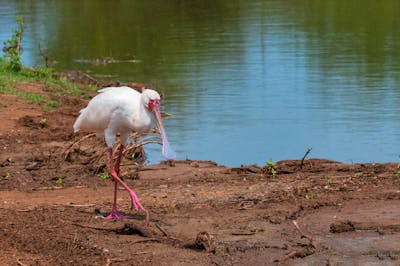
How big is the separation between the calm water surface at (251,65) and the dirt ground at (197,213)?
225cm

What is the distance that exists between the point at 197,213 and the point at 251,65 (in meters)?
12.9

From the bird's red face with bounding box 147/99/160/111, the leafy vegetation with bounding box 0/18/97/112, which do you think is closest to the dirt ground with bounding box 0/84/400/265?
the bird's red face with bounding box 147/99/160/111

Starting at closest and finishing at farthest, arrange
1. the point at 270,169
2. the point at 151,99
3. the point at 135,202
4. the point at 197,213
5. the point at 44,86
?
the point at 151,99, the point at 197,213, the point at 135,202, the point at 270,169, the point at 44,86

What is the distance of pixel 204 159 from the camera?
1252 centimetres

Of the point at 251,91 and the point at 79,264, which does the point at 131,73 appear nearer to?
the point at 251,91

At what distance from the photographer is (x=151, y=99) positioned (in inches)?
311

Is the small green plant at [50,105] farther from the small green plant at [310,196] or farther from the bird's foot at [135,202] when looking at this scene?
the small green plant at [310,196]

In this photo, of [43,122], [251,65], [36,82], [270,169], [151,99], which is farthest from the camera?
[251,65]

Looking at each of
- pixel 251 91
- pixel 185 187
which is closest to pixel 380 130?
pixel 251 91

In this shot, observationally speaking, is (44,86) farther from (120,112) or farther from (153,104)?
(153,104)

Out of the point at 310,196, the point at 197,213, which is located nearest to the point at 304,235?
the point at 197,213

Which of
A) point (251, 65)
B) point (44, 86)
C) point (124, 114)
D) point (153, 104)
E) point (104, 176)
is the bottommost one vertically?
point (104, 176)

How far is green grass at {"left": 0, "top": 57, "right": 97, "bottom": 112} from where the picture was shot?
15.2 metres

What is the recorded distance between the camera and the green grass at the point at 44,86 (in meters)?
15.2
